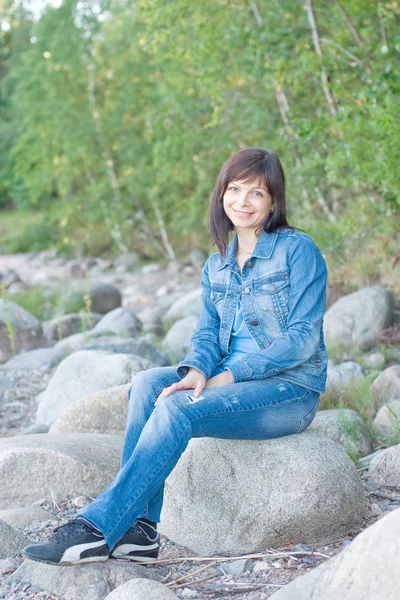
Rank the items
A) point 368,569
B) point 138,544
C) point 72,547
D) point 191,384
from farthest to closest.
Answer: point 191,384
point 138,544
point 72,547
point 368,569

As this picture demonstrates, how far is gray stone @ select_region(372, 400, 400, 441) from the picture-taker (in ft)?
15.7

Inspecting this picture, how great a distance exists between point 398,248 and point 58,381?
4.01 metres

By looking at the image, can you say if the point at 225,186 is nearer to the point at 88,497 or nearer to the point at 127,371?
the point at 88,497

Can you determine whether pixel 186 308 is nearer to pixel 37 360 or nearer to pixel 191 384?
pixel 37 360

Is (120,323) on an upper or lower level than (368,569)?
lower

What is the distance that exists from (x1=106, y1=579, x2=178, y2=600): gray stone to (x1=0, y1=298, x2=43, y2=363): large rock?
603 centimetres

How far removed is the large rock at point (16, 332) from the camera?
894 cm

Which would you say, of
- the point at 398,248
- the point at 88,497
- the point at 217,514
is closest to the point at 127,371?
the point at 88,497

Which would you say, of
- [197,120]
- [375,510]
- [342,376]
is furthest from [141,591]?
[197,120]

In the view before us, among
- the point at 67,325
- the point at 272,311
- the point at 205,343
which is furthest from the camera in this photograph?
the point at 67,325

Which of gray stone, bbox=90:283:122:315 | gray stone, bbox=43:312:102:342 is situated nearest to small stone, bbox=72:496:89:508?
gray stone, bbox=43:312:102:342

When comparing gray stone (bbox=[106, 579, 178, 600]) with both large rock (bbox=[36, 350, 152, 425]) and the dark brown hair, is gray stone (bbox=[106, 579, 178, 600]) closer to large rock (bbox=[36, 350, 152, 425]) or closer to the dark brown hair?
the dark brown hair

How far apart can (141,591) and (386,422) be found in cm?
255

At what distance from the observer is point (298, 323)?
356 centimetres
